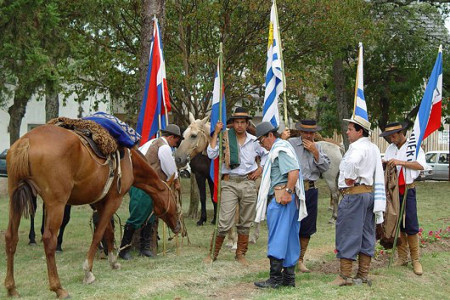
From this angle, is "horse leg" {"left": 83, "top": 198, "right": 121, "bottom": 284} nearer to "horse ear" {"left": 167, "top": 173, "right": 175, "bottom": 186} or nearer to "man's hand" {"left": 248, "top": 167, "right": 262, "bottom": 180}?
"horse ear" {"left": 167, "top": 173, "right": 175, "bottom": 186}

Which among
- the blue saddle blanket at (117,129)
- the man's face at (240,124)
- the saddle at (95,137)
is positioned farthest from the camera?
the man's face at (240,124)

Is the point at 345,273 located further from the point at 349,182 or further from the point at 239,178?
the point at 239,178

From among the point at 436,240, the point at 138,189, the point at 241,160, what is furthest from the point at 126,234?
the point at 436,240

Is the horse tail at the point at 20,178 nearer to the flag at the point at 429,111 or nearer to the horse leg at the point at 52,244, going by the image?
the horse leg at the point at 52,244

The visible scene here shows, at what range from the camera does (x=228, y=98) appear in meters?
16.9

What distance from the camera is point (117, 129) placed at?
25.8ft

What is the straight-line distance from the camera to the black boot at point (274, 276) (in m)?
7.27

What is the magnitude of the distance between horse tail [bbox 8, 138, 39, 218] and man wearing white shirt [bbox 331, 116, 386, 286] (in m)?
3.57

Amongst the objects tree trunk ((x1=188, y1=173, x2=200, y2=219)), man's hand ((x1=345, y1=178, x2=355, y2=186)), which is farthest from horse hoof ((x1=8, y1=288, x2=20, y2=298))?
tree trunk ((x1=188, y1=173, x2=200, y2=219))

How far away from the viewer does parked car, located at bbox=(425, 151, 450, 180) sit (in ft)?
101

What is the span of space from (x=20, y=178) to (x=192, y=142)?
396 cm

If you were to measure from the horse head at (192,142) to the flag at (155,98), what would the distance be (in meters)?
0.47

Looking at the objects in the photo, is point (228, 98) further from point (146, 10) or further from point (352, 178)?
point (352, 178)

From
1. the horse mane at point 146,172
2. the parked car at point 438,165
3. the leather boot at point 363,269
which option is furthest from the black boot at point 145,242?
the parked car at point 438,165
